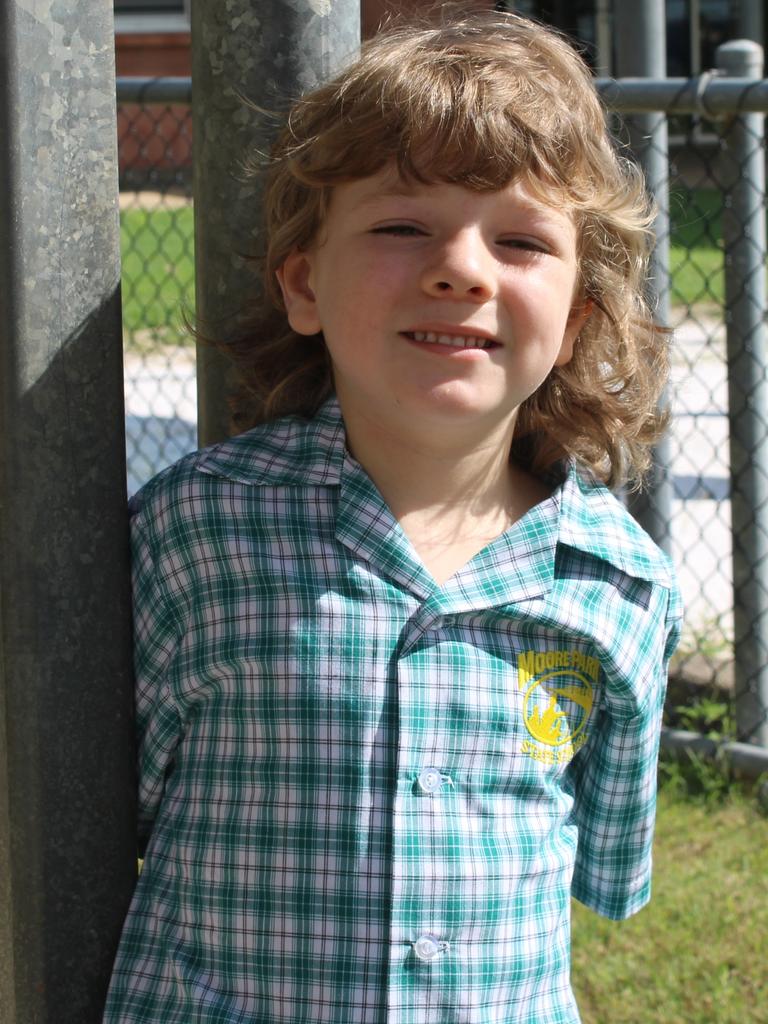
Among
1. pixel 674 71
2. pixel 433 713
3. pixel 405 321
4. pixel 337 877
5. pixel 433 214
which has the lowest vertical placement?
pixel 337 877

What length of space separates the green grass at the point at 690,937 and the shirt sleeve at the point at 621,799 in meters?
0.95

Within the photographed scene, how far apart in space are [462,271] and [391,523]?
0.98 feet

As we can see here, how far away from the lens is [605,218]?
66.6 inches

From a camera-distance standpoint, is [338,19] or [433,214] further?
[338,19]

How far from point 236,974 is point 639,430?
0.89 m

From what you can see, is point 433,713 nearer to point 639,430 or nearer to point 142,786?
point 142,786

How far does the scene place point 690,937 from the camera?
2988mm

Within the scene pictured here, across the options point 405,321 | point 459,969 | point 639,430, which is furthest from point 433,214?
point 459,969

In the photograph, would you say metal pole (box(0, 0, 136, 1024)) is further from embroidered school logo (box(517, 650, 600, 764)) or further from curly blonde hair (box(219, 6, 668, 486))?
embroidered school logo (box(517, 650, 600, 764))

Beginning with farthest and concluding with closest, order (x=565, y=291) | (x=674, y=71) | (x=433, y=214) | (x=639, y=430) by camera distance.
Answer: (x=674, y=71)
(x=639, y=430)
(x=565, y=291)
(x=433, y=214)

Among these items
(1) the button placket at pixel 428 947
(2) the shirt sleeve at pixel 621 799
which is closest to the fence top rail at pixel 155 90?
(2) the shirt sleeve at pixel 621 799

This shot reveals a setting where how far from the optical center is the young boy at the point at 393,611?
152cm

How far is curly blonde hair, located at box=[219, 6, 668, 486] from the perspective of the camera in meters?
1.52

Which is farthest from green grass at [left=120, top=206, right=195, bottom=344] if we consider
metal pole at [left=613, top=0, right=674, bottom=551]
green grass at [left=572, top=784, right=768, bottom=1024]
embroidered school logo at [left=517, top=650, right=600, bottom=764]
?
embroidered school logo at [left=517, top=650, right=600, bottom=764]
